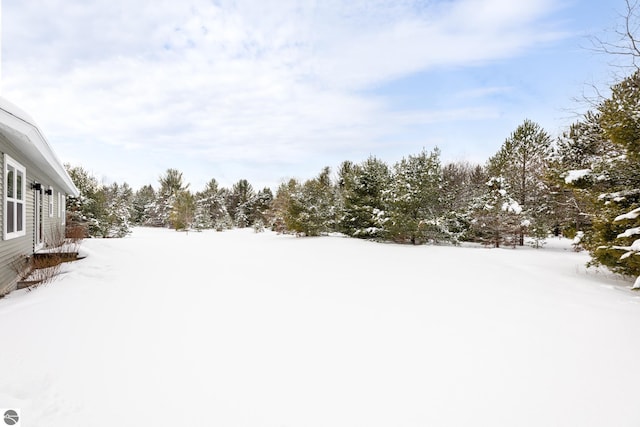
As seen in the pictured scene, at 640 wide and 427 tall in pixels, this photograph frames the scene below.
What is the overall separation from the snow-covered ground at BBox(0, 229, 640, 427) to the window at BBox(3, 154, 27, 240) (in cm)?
174

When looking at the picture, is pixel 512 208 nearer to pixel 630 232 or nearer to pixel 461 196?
pixel 461 196

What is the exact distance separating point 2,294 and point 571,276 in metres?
12.2

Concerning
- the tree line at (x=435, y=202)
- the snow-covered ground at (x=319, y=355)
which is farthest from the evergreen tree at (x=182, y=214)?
the snow-covered ground at (x=319, y=355)

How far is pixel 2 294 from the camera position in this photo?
5578mm

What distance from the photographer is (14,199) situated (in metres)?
6.54

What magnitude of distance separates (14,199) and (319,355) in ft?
25.3

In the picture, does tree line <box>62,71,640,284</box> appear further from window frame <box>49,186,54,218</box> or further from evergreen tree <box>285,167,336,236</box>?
window frame <box>49,186,54,218</box>

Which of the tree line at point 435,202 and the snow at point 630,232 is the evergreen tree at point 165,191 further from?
the snow at point 630,232

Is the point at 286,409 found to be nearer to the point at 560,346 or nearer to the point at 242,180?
the point at 560,346

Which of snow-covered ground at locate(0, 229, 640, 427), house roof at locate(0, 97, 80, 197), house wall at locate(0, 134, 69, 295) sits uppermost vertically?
house roof at locate(0, 97, 80, 197)

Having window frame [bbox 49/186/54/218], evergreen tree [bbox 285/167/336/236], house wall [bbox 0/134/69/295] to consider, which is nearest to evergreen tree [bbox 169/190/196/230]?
evergreen tree [bbox 285/167/336/236]

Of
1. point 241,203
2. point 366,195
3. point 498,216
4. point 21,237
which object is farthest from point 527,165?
point 241,203

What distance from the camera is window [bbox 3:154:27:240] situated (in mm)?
5978

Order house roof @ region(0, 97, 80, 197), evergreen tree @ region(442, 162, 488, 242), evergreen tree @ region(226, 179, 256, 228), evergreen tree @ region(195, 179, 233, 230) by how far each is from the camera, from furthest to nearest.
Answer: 1. evergreen tree @ region(226, 179, 256, 228)
2. evergreen tree @ region(195, 179, 233, 230)
3. evergreen tree @ region(442, 162, 488, 242)
4. house roof @ region(0, 97, 80, 197)
